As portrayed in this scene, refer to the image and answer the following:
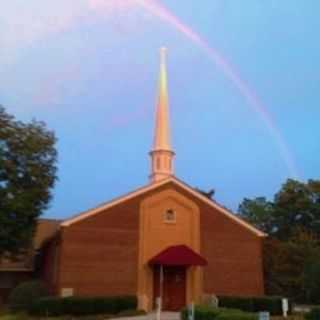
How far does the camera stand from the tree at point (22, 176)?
1527 inches

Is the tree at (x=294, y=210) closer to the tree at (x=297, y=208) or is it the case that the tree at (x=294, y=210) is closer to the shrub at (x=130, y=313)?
the tree at (x=297, y=208)

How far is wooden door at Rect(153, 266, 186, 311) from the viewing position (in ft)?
131

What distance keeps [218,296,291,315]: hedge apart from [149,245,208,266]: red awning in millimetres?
2610

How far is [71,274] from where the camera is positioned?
→ 38031 millimetres

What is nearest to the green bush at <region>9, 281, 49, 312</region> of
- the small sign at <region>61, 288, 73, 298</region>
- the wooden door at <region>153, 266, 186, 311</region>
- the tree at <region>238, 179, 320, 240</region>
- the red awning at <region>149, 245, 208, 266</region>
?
the small sign at <region>61, 288, 73, 298</region>

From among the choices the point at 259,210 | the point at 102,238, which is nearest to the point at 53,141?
the point at 102,238

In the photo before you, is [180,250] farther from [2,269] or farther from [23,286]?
[2,269]

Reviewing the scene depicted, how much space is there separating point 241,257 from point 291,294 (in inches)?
388

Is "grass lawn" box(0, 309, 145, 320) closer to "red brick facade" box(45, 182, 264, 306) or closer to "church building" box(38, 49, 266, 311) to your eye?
"church building" box(38, 49, 266, 311)

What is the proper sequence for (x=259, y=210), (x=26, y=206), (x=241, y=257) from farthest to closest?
(x=259, y=210) → (x=241, y=257) → (x=26, y=206)

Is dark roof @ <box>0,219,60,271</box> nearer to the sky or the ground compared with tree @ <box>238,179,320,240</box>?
nearer to the ground

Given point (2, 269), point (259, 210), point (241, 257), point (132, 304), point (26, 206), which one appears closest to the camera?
point (132, 304)

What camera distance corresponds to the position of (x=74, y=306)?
3403cm

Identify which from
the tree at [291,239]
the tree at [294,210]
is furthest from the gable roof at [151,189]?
the tree at [294,210]
